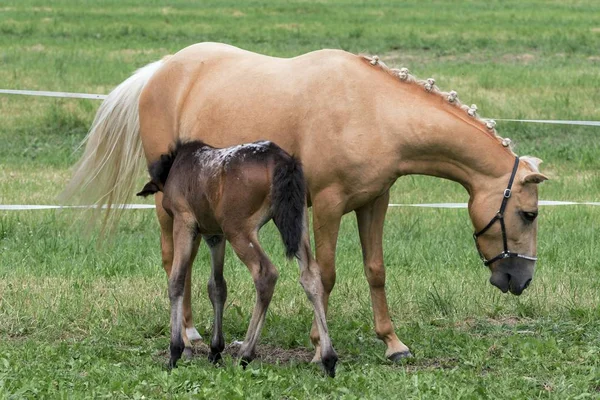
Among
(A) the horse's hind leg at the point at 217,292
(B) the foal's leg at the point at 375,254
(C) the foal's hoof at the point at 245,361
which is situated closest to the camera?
(C) the foal's hoof at the point at 245,361

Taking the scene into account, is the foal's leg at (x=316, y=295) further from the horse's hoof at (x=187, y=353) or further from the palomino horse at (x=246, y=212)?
the horse's hoof at (x=187, y=353)

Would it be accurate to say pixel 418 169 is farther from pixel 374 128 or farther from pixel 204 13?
pixel 204 13

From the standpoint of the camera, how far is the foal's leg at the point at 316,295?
5754 millimetres

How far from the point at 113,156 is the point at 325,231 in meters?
2.04

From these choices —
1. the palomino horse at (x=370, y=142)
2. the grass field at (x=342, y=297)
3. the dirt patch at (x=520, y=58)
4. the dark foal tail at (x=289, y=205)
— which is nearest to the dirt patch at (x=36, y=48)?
the grass field at (x=342, y=297)

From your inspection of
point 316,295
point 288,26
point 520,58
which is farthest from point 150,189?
point 288,26

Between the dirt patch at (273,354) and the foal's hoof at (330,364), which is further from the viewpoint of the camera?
the dirt patch at (273,354)

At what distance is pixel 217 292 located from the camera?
640cm

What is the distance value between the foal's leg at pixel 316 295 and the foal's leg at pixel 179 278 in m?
0.70

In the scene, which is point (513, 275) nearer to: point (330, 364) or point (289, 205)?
point (330, 364)

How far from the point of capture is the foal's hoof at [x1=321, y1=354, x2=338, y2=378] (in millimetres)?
5773

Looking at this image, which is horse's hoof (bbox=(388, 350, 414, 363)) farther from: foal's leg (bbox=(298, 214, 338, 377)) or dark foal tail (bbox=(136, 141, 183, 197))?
dark foal tail (bbox=(136, 141, 183, 197))

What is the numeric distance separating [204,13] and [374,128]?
1009 inches

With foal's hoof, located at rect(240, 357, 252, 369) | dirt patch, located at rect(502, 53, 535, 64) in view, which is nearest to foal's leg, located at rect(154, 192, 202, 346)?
foal's hoof, located at rect(240, 357, 252, 369)
